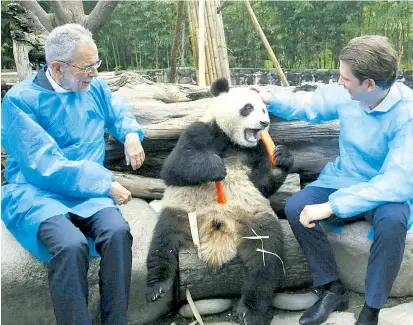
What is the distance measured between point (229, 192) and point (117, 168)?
45.5 inches

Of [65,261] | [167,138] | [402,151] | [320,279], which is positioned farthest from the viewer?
[167,138]

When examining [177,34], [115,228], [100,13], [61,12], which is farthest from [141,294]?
[61,12]

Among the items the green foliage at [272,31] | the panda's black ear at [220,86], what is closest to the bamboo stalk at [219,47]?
the panda's black ear at [220,86]

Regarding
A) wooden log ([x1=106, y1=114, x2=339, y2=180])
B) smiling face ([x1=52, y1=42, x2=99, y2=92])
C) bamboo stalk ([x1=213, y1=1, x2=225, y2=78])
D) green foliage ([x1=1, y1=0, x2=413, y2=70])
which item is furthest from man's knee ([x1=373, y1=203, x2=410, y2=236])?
green foliage ([x1=1, y1=0, x2=413, y2=70])

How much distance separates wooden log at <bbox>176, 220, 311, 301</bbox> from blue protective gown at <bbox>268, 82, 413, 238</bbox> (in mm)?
440

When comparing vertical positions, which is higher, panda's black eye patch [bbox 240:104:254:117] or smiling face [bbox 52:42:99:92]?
→ smiling face [bbox 52:42:99:92]

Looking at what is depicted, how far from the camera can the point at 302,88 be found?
4055 mm

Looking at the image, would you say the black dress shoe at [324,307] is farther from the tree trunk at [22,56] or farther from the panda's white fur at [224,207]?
the tree trunk at [22,56]

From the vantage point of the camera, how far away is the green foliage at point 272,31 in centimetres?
912

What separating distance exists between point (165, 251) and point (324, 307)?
89 centimetres

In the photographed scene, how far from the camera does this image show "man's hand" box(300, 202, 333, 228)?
2.76 meters

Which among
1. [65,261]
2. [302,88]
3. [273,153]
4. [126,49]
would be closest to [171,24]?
[126,49]

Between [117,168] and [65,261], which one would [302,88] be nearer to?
[117,168]

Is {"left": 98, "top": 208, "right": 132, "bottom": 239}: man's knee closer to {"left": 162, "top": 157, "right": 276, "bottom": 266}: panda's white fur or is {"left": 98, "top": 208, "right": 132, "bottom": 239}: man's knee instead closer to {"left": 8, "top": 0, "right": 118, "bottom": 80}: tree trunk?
{"left": 162, "top": 157, "right": 276, "bottom": 266}: panda's white fur
